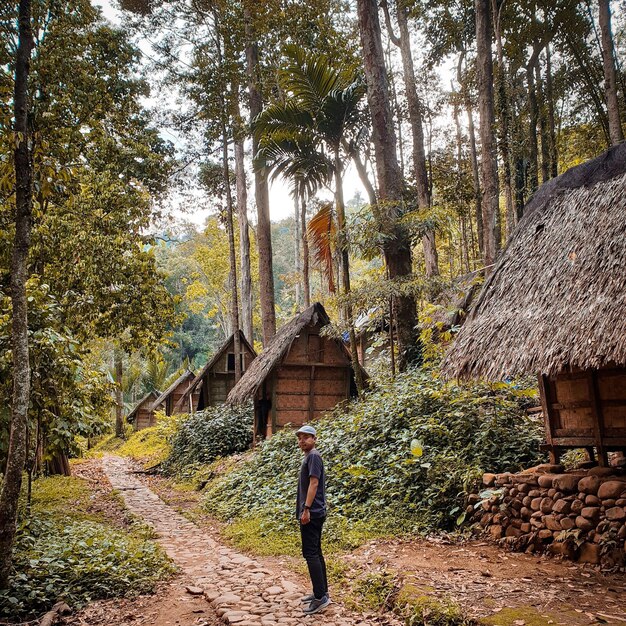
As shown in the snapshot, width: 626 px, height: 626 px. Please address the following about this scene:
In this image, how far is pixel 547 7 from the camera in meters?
16.2

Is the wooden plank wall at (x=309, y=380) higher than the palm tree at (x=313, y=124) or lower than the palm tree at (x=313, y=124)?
lower

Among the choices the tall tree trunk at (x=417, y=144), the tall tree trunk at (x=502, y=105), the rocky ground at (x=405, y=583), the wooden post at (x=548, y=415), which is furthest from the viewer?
the tall tree trunk at (x=417, y=144)

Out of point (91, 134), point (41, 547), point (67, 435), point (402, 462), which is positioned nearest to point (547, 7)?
point (91, 134)

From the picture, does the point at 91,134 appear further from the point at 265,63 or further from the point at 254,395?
the point at 265,63

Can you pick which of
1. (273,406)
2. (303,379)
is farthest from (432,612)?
(303,379)

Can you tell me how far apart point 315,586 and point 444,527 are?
2533 mm

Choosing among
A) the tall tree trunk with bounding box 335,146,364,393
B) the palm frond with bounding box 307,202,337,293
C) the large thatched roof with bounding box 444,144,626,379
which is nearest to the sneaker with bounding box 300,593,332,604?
the large thatched roof with bounding box 444,144,626,379

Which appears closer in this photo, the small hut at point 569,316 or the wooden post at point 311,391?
the small hut at point 569,316

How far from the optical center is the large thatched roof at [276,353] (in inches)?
523

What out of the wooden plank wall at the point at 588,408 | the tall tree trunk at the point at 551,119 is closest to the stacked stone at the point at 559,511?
the wooden plank wall at the point at 588,408

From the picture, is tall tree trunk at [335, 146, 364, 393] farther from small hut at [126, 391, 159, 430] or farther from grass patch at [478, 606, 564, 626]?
small hut at [126, 391, 159, 430]

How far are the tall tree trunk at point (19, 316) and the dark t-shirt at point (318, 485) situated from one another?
2924 millimetres

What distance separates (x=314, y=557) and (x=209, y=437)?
11545 mm

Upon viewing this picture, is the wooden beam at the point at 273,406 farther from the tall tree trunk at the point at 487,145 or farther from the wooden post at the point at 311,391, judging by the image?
the tall tree trunk at the point at 487,145
